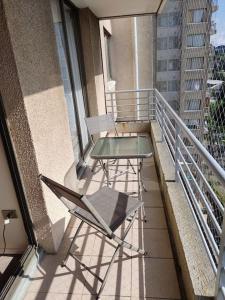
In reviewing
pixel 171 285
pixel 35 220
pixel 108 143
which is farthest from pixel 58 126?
pixel 171 285

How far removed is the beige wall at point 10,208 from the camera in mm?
1652

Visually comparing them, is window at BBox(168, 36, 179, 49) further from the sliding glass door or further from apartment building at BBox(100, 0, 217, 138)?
the sliding glass door

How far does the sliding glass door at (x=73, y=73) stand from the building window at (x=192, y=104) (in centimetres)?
185

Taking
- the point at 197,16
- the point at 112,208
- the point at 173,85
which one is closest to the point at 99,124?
the point at 112,208

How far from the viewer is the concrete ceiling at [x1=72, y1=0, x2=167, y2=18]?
10.9ft

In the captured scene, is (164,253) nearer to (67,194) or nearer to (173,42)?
(67,194)

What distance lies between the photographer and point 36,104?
1.62 m

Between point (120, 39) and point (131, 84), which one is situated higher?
point (120, 39)

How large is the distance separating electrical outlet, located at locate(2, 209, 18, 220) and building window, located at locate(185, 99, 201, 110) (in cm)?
340

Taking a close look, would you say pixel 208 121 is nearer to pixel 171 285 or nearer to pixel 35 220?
pixel 171 285

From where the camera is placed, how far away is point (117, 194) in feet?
6.57

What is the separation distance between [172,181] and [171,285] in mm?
1019

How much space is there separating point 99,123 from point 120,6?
194 centimetres

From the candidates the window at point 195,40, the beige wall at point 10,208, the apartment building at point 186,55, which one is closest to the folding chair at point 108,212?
the beige wall at point 10,208
